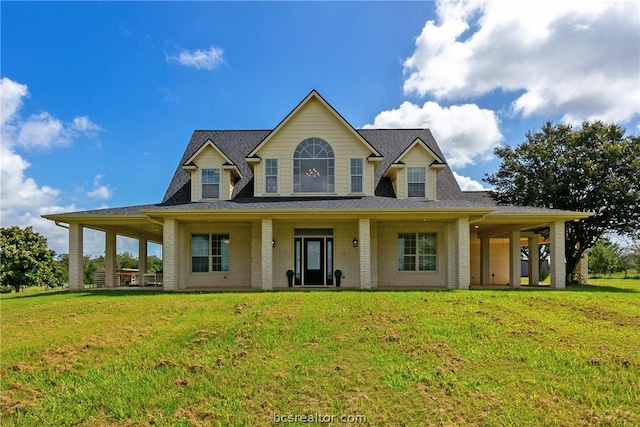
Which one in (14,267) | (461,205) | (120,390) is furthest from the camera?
(14,267)

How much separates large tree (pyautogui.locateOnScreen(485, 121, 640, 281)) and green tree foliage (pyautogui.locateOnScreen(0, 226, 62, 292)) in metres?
32.5

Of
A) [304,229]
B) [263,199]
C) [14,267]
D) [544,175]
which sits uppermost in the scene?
[544,175]

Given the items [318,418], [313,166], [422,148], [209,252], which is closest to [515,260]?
[422,148]

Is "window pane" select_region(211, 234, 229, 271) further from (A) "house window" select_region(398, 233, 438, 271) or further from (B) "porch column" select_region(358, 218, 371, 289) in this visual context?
(A) "house window" select_region(398, 233, 438, 271)

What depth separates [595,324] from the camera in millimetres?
8875

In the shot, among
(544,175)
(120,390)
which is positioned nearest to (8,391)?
(120,390)

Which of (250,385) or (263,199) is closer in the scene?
(250,385)

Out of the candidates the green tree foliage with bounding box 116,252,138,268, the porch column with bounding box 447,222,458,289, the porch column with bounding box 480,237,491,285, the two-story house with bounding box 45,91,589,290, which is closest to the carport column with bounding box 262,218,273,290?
the two-story house with bounding box 45,91,589,290

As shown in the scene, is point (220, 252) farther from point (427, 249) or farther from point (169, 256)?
point (427, 249)

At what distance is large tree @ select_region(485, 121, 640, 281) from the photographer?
19.1 metres

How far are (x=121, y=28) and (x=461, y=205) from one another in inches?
554

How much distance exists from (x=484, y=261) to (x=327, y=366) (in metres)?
17.1

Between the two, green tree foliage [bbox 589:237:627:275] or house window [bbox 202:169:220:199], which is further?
green tree foliage [bbox 589:237:627:275]

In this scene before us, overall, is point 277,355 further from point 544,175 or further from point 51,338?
point 544,175
